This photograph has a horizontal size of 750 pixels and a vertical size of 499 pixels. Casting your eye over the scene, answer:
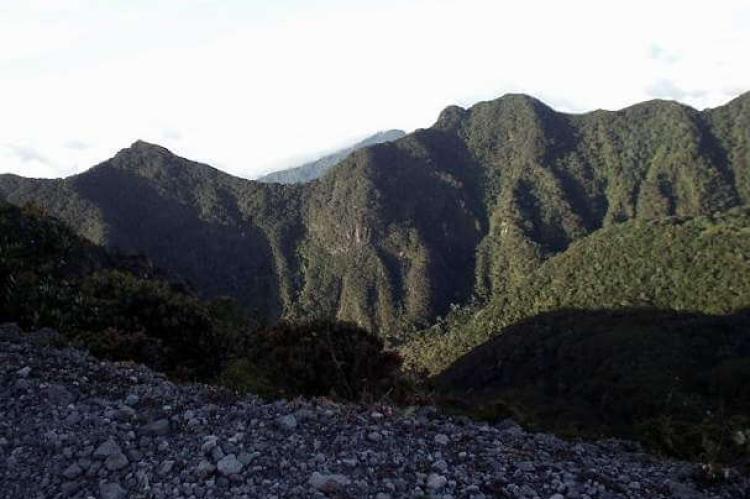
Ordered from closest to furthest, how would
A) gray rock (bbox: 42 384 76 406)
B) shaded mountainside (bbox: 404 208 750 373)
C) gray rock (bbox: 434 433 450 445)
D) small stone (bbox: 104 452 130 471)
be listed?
small stone (bbox: 104 452 130 471)
gray rock (bbox: 434 433 450 445)
gray rock (bbox: 42 384 76 406)
shaded mountainside (bbox: 404 208 750 373)

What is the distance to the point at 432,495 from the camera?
215 inches

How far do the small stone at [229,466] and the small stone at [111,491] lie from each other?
792mm

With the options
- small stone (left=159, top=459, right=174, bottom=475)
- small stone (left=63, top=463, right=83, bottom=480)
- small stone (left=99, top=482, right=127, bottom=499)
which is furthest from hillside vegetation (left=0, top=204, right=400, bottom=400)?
small stone (left=99, top=482, right=127, bottom=499)

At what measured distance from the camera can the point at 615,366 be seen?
2416 inches

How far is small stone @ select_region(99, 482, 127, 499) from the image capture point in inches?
215

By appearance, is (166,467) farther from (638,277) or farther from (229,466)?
(638,277)

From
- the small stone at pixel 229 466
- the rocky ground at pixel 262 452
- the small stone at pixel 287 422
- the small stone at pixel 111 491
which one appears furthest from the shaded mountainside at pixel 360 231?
the small stone at pixel 111 491

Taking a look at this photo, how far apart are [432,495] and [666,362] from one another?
201 ft

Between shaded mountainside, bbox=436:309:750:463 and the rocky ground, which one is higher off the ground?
the rocky ground

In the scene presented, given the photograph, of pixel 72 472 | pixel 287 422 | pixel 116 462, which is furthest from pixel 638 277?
pixel 72 472

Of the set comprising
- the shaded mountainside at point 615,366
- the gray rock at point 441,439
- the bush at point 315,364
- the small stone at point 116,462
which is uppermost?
the small stone at point 116,462

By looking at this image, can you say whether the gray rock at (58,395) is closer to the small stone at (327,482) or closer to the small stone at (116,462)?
the small stone at (116,462)

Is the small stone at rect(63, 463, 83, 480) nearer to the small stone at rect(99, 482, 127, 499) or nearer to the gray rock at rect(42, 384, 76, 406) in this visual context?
the small stone at rect(99, 482, 127, 499)

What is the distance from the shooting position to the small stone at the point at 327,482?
5.44m
